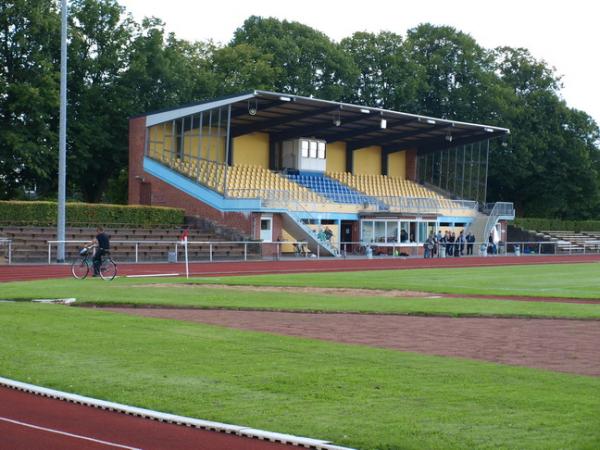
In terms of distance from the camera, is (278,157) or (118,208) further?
(278,157)

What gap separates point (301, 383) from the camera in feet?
36.6

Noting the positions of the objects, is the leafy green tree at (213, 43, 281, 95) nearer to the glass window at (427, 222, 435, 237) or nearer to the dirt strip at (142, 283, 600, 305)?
the glass window at (427, 222, 435, 237)

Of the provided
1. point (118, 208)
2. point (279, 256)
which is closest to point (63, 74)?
point (118, 208)

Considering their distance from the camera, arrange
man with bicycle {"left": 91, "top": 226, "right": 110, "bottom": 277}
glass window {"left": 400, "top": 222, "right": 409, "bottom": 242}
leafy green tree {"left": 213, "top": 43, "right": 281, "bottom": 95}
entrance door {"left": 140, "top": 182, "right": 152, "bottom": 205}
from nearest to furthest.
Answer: man with bicycle {"left": 91, "top": 226, "right": 110, "bottom": 277}
entrance door {"left": 140, "top": 182, "right": 152, "bottom": 205}
glass window {"left": 400, "top": 222, "right": 409, "bottom": 242}
leafy green tree {"left": 213, "top": 43, "right": 281, "bottom": 95}

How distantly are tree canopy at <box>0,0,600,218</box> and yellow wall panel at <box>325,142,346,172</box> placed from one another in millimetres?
6514

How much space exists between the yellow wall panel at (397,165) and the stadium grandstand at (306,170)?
93cm

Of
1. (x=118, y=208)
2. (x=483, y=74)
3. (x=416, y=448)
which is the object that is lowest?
(x=416, y=448)

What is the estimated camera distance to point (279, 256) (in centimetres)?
5316

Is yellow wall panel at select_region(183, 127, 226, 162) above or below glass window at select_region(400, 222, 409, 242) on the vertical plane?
above

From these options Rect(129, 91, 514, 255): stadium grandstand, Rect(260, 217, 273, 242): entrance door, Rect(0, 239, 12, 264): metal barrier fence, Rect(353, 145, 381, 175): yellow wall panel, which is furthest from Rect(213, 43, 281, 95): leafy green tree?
Rect(0, 239, 12, 264): metal barrier fence

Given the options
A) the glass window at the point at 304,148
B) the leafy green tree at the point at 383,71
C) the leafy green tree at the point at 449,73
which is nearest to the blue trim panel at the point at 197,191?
the glass window at the point at 304,148

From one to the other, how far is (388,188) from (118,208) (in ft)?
87.9

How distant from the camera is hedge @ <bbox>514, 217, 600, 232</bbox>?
81012 mm

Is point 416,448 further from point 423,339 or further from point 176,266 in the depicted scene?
point 176,266
